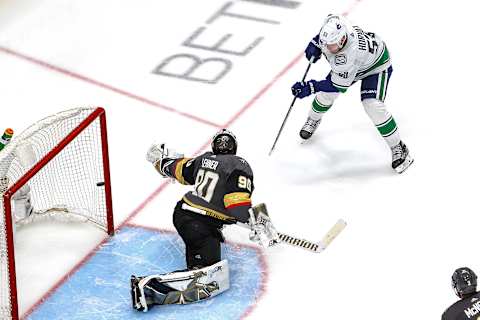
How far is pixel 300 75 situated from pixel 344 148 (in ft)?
3.01

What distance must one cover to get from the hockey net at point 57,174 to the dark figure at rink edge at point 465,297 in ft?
6.86

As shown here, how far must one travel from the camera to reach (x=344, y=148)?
8523 mm

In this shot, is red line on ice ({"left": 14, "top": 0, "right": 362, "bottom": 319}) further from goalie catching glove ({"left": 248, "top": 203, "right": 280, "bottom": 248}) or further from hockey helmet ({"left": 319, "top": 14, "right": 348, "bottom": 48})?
hockey helmet ({"left": 319, "top": 14, "right": 348, "bottom": 48})

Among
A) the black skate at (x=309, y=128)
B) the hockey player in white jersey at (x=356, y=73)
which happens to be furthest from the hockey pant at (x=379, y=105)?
the black skate at (x=309, y=128)

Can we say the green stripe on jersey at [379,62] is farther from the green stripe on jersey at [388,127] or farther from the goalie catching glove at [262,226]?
the goalie catching glove at [262,226]

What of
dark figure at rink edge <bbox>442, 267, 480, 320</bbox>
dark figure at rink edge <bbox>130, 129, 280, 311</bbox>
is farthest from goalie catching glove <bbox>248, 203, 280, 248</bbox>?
dark figure at rink edge <bbox>442, 267, 480, 320</bbox>

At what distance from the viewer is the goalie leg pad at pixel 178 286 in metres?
7.21

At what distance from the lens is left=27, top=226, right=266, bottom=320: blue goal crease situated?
7297 millimetres

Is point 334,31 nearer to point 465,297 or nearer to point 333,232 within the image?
point 333,232

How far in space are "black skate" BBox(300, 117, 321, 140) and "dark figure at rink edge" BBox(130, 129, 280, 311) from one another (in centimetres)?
113

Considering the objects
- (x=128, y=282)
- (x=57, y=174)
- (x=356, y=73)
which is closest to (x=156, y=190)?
(x=57, y=174)

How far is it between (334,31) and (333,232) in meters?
1.09

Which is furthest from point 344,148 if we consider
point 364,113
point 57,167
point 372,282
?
point 57,167

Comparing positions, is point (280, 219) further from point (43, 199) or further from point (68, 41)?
point (68, 41)
